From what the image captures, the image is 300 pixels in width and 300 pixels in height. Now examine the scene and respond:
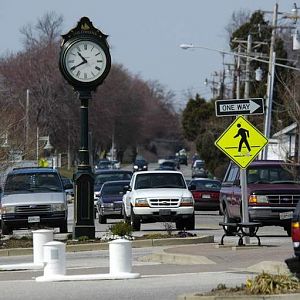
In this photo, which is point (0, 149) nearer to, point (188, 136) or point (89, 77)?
point (89, 77)

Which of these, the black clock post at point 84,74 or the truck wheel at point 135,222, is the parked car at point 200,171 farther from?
the black clock post at point 84,74

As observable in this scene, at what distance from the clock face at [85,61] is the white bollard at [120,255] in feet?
25.8

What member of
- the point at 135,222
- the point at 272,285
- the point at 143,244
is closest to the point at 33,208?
the point at 135,222

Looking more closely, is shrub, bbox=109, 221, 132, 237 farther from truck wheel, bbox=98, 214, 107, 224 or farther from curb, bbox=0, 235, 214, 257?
truck wheel, bbox=98, 214, 107, 224

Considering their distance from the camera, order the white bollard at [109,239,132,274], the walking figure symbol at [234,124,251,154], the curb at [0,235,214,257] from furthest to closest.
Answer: the curb at [0,235,214,257] → the walking figure symbol at [234,124,251,154] → the white bollard at [109,239,132,274]

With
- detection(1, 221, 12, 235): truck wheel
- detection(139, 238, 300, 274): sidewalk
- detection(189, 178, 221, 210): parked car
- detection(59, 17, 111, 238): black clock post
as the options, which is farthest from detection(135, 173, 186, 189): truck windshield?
detection(189, 178, 221, 210): parked car

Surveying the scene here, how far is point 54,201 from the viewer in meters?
27.2

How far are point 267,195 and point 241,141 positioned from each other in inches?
198

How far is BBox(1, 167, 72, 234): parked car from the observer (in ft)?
88.6

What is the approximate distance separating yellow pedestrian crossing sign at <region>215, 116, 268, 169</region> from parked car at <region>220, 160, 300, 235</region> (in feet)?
15.4

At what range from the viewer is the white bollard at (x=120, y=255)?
15.2 m

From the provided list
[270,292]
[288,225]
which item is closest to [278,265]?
[270,292]

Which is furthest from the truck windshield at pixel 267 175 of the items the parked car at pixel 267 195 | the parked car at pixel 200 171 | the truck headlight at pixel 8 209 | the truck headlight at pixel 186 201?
the parked car at pixel 200 171

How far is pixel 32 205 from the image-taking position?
27.0 meters
